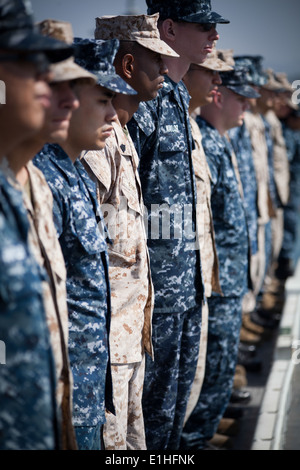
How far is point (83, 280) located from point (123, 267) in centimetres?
55

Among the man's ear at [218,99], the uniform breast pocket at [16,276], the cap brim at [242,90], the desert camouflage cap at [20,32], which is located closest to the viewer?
the uniform breast pocket at [16,276]

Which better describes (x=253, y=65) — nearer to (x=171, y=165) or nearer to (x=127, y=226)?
(x=171, y=165)

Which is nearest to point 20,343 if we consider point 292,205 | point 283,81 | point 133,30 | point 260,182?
point 133,30

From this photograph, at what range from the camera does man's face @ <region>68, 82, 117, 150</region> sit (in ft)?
9.27

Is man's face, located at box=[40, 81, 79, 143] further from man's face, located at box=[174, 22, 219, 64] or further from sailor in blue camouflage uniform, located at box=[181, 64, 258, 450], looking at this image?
sailor in blue camouflage uniform, located at box=[181, 64, 258, 450]

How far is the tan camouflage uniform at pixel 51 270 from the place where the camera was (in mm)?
2430

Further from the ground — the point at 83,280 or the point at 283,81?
the point at 283,81

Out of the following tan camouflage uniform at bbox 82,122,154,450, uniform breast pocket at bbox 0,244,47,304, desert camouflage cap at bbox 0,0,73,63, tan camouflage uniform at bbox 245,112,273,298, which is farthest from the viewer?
tan camouflage uniform at bbox 245,112,273,298

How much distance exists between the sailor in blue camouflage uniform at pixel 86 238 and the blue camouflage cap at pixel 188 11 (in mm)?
1283

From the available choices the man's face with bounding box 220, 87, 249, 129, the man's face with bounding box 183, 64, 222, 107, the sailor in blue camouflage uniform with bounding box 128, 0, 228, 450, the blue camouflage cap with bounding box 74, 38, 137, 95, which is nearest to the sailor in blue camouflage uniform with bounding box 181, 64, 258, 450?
the man's face with bounding box 220, 87, 249, 129

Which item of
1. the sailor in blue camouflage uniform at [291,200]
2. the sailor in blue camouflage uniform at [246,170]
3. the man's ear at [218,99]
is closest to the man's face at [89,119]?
the man's ear at [218,99]

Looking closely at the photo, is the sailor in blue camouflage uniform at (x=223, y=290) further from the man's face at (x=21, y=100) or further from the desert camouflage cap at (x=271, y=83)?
the desert camouflage cap at (x=271, y=83)

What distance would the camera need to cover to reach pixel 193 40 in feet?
13.8

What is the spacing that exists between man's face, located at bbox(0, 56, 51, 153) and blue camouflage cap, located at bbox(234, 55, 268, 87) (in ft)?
14.2
